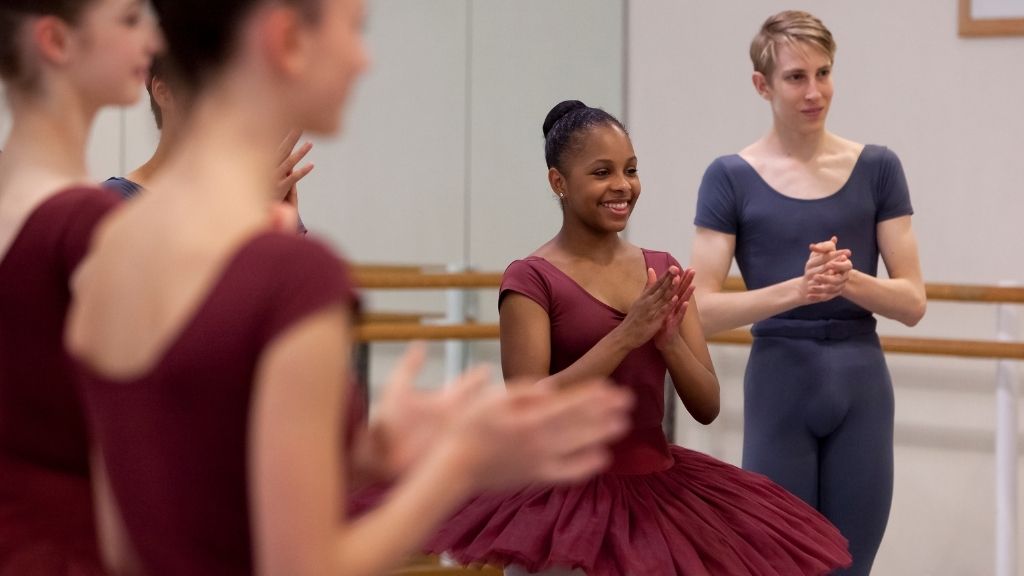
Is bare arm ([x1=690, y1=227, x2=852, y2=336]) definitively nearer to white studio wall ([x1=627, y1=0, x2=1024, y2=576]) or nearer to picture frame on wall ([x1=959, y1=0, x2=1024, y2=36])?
white studio wall ([x1=627, y1=0, x2=1024, y2=576])

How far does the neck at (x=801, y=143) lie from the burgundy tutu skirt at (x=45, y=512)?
2021 millimetres

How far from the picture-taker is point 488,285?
371cm

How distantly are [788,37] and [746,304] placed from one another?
1.87 ft

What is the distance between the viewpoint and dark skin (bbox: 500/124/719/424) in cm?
221

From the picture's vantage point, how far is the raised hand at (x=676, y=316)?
7.33ft

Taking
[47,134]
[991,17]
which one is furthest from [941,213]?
[47,134]

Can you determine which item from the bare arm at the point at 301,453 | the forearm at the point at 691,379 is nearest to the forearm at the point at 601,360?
the forearm at the point at 691,379

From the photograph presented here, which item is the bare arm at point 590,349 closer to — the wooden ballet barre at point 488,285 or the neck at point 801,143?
the neck at point 801,143

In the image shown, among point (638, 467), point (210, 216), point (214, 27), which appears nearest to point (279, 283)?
point (210, 216)

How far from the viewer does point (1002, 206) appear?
12.5 feet

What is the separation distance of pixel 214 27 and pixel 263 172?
0.35 ft

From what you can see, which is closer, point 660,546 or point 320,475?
point 320,475

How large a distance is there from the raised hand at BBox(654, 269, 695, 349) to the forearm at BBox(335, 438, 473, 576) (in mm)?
1347

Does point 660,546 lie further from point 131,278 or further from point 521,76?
point 521,76
